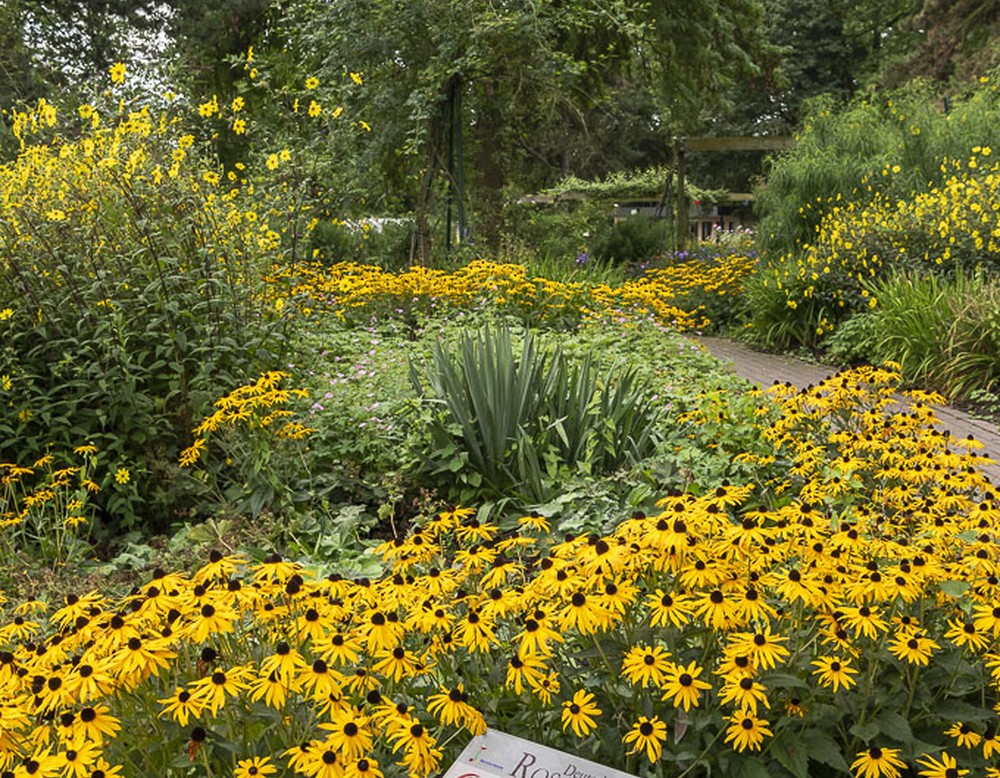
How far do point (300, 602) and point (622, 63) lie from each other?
13204 millimetres

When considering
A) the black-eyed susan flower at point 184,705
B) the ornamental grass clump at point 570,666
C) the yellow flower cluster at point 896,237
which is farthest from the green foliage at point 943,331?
the black-eyed susan flower at point 184,705

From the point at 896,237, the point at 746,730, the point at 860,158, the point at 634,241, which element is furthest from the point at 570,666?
the point at 634,241

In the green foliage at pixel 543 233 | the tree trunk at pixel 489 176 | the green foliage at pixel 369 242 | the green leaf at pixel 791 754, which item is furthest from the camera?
the tree trunk at pixel 489 176

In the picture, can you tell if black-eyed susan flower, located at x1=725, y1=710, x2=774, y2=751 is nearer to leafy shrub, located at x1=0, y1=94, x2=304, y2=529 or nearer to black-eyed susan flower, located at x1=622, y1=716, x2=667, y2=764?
black-eyed susan flower, located at x1=622, y1=716, x2=667, y2=764

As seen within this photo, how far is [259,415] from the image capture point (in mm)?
4043

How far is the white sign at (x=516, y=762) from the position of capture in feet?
4.77

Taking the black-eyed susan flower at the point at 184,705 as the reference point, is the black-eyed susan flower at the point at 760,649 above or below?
below

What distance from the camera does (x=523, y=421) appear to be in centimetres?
409

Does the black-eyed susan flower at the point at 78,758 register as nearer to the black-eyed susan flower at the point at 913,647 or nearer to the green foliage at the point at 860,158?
the black-eyed susan flower at the point at 913,647

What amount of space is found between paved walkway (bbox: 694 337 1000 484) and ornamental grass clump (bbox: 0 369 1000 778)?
2579 millimetres

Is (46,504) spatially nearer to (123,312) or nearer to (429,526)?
(123,312)

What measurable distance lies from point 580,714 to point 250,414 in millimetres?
2523

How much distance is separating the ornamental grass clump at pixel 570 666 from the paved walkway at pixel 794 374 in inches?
102

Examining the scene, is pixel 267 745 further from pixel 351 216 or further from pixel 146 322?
pixel 351 216
